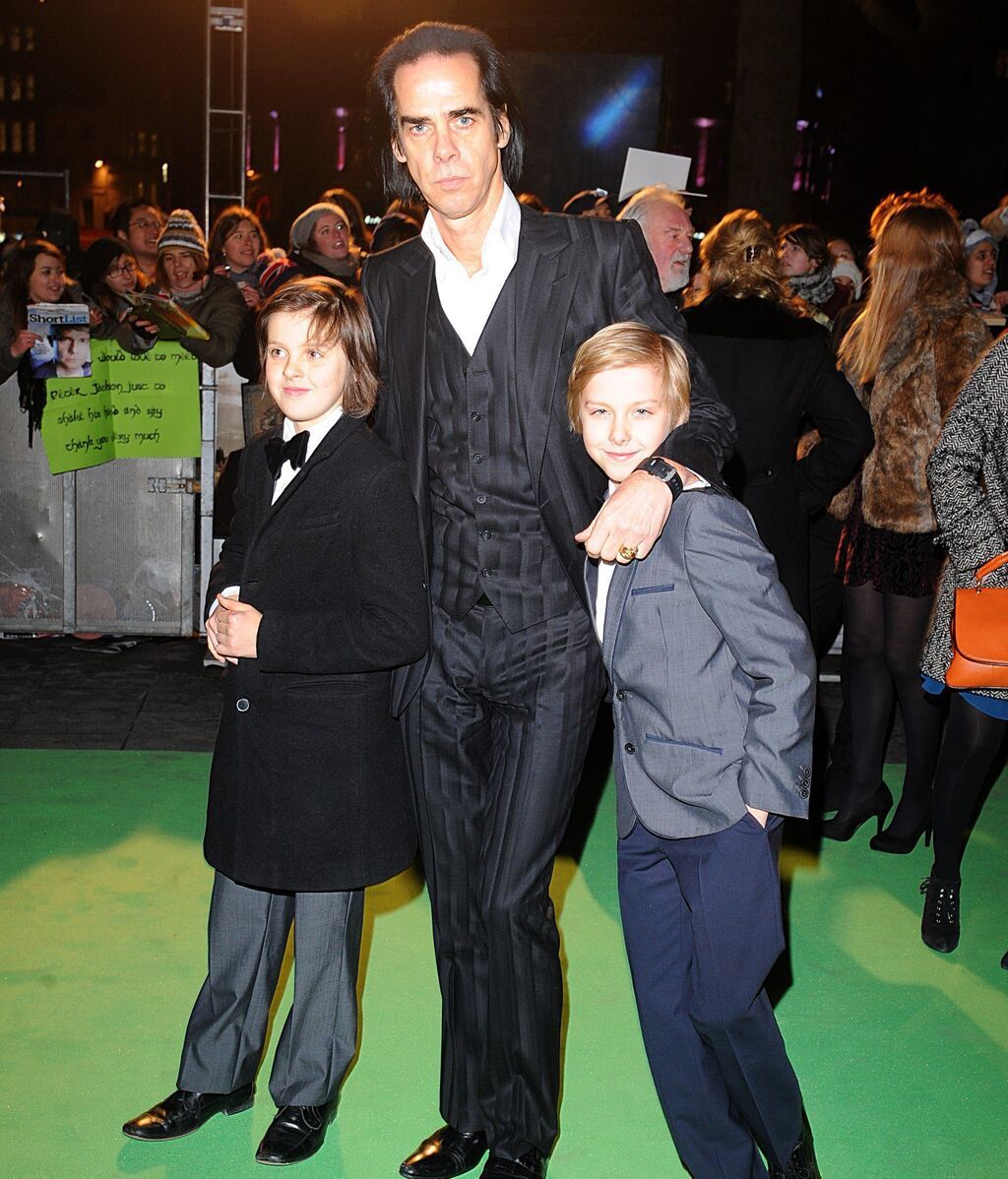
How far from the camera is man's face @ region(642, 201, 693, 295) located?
4.78 metres

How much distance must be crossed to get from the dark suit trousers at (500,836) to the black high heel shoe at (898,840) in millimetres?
2250

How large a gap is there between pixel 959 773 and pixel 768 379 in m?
1.36

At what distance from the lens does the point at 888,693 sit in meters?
4.76

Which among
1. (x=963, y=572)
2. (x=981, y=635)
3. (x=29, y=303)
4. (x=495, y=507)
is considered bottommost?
(x=981, y=635)

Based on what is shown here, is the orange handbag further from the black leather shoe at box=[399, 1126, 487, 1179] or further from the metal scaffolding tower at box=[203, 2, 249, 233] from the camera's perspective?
the metal scaffolding tower at box=[203, 2, 249, 233]

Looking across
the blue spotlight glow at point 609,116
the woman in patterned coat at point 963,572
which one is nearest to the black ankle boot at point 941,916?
the woman in patterned coat at point 963,572

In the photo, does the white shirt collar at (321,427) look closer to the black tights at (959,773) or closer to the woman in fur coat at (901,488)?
the black tights at (959,773)

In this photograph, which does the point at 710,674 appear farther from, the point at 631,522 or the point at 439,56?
the point at 439,56

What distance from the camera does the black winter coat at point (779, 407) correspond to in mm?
4309

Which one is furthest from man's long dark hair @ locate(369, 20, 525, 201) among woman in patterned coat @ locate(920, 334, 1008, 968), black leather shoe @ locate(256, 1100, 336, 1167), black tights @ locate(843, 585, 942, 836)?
black tights @ locate(843, 585, 942, 836)

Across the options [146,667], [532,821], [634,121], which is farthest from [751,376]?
[634,121]

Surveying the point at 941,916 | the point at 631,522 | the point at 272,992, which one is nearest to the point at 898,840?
the point at 941,916

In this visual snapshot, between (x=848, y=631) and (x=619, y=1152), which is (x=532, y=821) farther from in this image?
(x=848, y=631)

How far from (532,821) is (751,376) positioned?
7.14 feet
